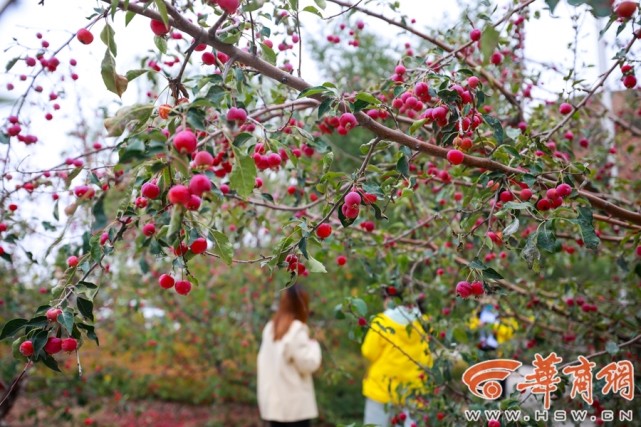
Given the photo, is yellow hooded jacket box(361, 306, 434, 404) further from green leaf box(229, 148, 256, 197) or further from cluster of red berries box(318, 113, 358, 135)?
green leaf box(229, 148, 256, 197)

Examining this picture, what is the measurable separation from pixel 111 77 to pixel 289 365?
2518mm

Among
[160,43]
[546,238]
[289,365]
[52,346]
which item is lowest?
[52,346]

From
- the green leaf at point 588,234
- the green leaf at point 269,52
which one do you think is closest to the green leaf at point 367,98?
the green leaf at point 269,52

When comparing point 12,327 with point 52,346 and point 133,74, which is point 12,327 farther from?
point 133,74

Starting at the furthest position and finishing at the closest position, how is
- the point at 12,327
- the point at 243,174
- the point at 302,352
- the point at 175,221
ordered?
the point at 302,352 → the point at 12,327 → the point at 243,174 → the point at 175,221

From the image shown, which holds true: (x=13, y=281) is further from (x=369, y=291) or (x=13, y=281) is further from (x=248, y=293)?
(x=369, y=291)

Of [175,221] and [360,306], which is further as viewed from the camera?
[360,306]

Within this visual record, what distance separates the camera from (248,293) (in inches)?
183

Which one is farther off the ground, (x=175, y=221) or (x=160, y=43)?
(x=160, y=43)

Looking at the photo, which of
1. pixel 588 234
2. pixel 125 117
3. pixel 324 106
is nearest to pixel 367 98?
pixel 324 106

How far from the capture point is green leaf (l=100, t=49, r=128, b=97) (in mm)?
1104

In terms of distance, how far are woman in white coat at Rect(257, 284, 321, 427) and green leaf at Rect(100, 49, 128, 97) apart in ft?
7.17

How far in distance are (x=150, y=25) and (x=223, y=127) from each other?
0.40 metres

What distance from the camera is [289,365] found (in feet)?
10.7
